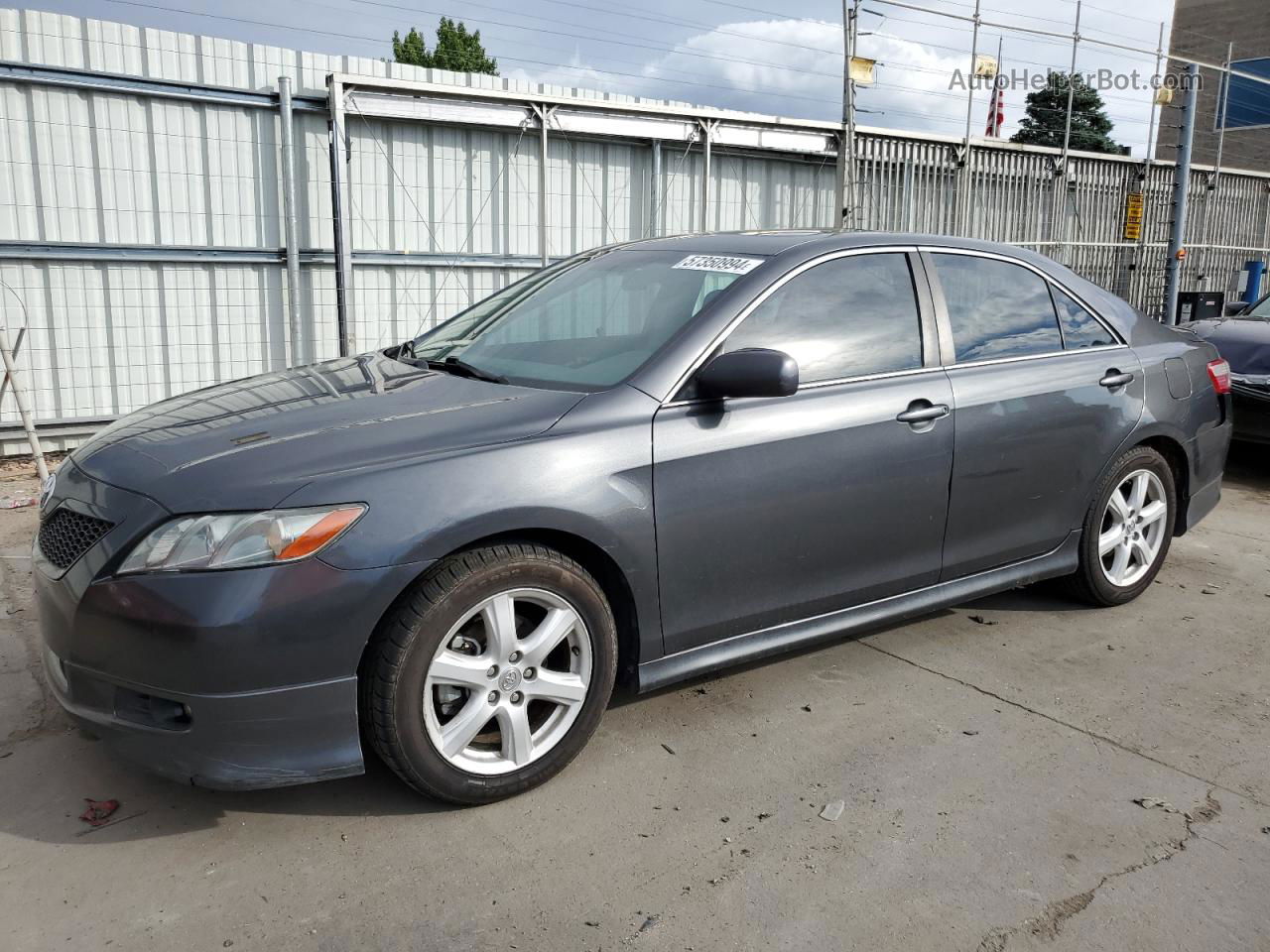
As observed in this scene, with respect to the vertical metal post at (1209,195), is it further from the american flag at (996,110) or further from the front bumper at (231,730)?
the front bumper at (231,730)

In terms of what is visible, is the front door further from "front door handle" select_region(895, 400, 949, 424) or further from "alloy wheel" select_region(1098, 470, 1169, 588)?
"alloy wheel" select_region(1098, 470, 1169, 588)

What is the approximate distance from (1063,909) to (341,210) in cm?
723

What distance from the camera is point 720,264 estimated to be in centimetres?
→ 373

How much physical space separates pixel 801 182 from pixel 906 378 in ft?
26.7

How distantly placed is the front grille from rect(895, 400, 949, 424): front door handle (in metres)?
2.56

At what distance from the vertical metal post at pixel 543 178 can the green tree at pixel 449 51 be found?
31994mm

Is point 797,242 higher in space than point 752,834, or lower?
higher

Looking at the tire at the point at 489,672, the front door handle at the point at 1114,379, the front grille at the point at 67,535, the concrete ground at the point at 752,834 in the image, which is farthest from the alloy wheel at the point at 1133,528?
the front grille at the point at 67,535

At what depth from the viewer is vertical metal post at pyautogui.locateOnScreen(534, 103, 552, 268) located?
9125mm

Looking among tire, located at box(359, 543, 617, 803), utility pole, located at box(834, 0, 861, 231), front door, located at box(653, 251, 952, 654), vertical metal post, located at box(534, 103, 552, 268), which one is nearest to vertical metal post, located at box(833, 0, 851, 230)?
utility pole, located at box(834, 0, 861, 231)

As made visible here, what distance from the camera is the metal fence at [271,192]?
24.5ft

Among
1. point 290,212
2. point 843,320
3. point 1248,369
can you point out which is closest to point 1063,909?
point 843,320

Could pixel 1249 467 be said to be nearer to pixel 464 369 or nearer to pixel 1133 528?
pixel 1133 528

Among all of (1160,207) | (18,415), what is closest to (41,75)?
(18,415)
